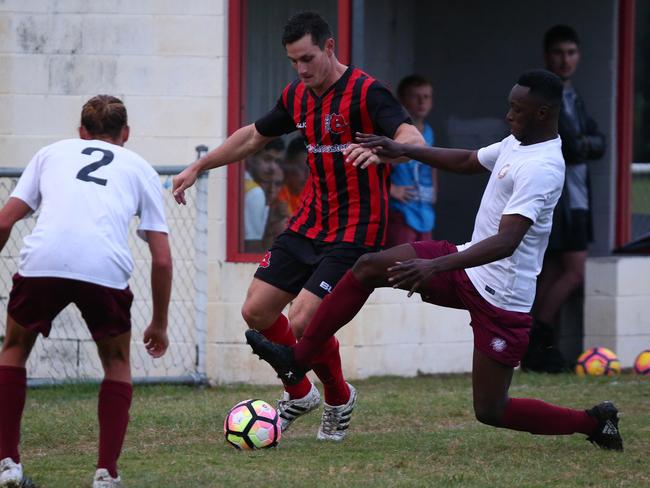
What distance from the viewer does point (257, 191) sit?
966cm

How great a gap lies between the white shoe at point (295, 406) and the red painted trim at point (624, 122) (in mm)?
4812

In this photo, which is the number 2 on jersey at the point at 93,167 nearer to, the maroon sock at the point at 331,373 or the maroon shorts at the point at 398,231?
the maroon sock at the point at 331,373

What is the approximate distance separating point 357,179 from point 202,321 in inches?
124

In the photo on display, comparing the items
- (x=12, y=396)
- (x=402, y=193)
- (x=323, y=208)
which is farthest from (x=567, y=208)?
(x=12, y=396)

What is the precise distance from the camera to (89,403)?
836cm

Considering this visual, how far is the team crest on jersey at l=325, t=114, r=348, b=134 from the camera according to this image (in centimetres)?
643

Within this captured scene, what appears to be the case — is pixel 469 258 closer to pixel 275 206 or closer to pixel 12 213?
pixel 12 213

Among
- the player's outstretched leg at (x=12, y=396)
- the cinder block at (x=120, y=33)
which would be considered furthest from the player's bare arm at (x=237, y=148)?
the cinder block at (x=120, y=33)

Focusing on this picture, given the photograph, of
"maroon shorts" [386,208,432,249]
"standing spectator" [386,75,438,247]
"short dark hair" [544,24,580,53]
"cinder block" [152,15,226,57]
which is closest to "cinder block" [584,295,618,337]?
"standing spectator" [386,75,438,247]

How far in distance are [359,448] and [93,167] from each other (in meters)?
2.15

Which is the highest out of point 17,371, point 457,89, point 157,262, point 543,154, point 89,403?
point 457,89

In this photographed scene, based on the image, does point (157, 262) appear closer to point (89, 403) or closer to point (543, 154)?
point (543, 154)

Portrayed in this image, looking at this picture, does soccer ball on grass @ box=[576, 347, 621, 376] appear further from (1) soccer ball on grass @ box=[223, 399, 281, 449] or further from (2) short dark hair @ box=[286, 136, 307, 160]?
(1) soccer ball on grass @ box=[223, 399, 281, 449]

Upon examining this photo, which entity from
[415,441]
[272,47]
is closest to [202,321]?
[272,47]
